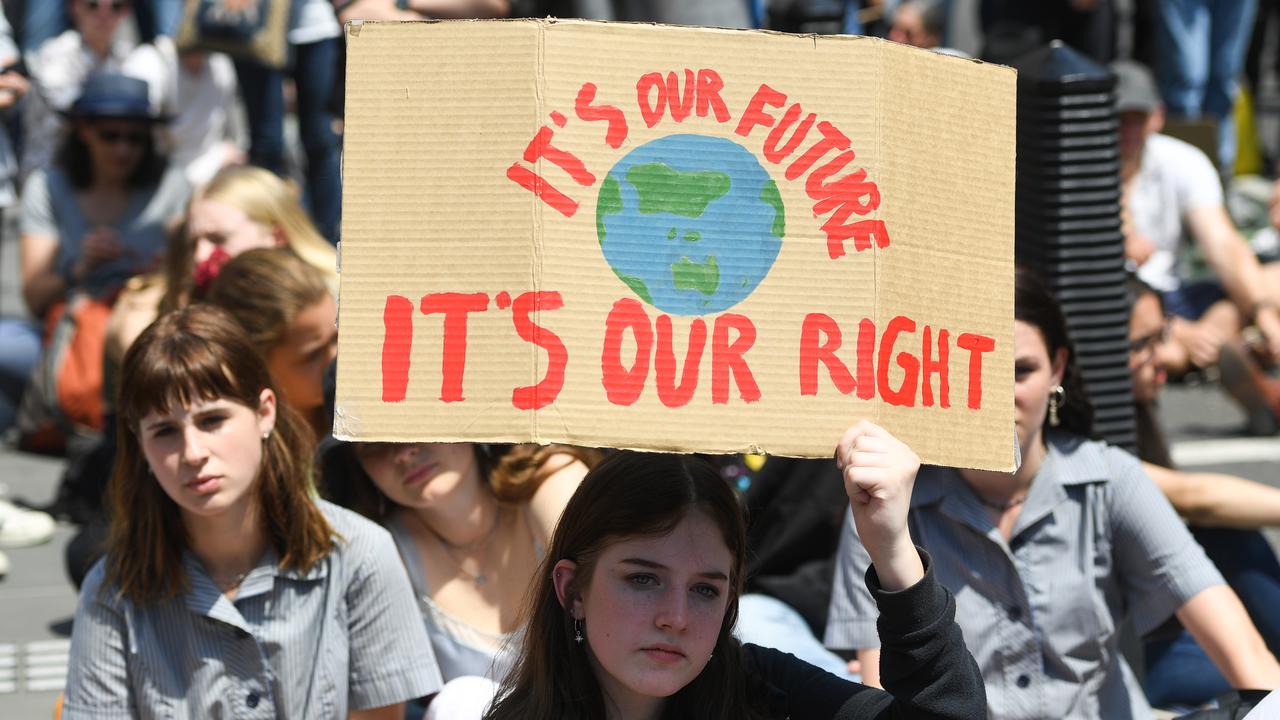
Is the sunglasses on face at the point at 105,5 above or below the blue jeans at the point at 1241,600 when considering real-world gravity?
above

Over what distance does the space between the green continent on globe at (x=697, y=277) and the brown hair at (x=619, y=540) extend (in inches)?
13.3

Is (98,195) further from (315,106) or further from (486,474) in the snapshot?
(486,474)

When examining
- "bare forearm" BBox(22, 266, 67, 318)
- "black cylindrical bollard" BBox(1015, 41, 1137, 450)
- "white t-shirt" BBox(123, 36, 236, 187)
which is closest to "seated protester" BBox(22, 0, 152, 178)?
"white t-shirt" BBox(123, 36, 236, 187)

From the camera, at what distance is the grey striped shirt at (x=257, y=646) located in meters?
3.19

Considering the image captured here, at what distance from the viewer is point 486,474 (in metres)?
3.82

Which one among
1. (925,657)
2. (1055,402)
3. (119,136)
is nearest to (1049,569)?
(1055,402)

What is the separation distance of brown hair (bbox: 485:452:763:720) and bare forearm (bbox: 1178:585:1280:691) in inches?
44.0

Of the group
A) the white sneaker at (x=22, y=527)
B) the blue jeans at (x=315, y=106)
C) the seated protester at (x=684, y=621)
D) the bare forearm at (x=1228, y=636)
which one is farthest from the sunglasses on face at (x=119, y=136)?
the bare forearm at (x=1228, y=636)

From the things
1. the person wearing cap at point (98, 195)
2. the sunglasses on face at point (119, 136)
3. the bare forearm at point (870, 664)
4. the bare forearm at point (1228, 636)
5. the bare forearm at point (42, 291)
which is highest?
the sunglasses on face at point (119, 136)

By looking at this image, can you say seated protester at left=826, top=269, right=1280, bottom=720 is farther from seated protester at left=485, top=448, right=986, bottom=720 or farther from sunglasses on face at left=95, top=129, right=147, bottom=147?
sunglasses on face at left=95, top=129, right=147, bottom=147

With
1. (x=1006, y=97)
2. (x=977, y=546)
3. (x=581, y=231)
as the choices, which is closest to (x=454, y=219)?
(x=581, y=231)

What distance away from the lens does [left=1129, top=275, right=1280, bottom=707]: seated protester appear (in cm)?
403

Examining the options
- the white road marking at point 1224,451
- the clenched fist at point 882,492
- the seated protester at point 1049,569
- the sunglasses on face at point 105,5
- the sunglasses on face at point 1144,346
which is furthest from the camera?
the sunglasses on face at point 105,5

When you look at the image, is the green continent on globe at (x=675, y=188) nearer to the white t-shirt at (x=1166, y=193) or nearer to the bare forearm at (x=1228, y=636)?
the bare forearm at (x=1228, y=636)
